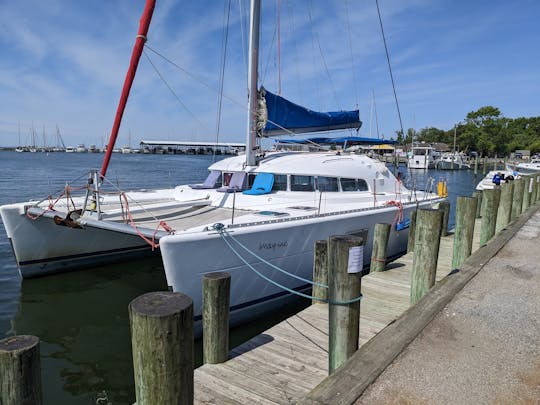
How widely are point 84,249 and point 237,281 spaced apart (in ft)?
15.1

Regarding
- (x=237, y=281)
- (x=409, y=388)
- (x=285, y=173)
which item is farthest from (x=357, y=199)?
(x=409, y=388)

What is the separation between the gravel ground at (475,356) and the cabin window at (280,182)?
4.53m

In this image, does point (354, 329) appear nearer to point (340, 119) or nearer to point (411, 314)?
point (411, 314)

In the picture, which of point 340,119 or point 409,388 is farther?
point 340,119

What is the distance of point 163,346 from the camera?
71.7 inches

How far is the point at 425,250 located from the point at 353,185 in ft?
15.5

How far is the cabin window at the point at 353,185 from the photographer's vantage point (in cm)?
907

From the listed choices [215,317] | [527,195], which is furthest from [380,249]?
[527,195]

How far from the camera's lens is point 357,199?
885cm

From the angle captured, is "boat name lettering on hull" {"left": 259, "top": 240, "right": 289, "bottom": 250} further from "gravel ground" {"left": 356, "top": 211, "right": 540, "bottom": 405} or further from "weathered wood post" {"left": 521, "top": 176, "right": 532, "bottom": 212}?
"weathered wood post" {"left": 521, "top": 176, "right": 532, "bottom": 212}

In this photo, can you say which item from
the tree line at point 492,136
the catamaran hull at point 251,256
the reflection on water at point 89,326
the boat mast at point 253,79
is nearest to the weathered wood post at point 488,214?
the catamaran hull at point 251,256

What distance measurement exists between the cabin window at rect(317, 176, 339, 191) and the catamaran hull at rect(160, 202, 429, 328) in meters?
1.22

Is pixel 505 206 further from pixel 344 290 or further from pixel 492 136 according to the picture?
pixel 492 136

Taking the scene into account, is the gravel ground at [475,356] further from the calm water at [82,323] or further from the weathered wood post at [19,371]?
the calm water at [82,323]
